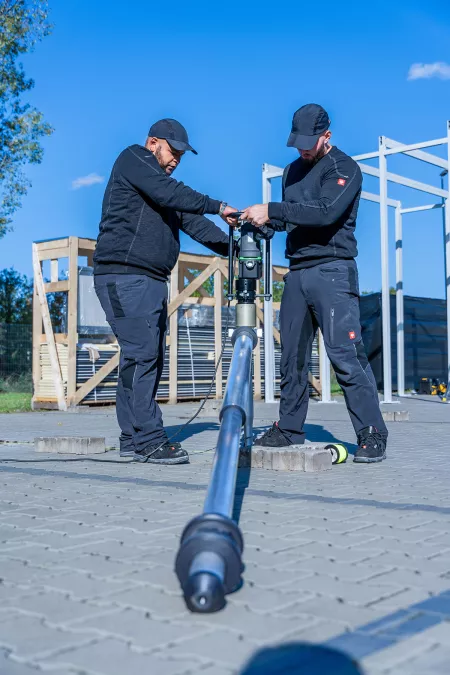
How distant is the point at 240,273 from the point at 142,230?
1203 millimetres

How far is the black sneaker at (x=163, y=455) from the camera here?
523 cm

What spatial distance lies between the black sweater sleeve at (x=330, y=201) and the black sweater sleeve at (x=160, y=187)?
20.0 inches

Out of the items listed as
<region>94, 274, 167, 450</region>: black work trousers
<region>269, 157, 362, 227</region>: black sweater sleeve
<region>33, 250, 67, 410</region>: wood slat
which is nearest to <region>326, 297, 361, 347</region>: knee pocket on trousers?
<region>269, 157, 362, 227</region>: black sweater sleeve

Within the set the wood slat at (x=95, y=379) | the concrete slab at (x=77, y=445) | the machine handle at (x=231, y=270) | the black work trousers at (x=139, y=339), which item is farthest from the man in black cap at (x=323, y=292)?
the wood slat at (x=95, y=379)

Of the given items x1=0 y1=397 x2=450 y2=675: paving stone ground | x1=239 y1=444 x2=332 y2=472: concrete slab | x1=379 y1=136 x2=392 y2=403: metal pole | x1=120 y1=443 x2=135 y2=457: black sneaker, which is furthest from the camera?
x1=379 y1=136 x2=392 y2=403: metal pole

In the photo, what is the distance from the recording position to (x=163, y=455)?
5.27 m

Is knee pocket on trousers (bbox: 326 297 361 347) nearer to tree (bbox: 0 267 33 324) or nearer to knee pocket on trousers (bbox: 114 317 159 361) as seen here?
knee pocket on trousers (bbox: 114 317 159 361)

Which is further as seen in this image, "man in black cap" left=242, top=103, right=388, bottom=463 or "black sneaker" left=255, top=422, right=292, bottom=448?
"black sneaker" left=255, top=422, right=292, bottom=448

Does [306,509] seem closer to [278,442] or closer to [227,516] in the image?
[227,516]

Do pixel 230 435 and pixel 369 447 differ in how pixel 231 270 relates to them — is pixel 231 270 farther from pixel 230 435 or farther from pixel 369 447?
A: pixel 230 435

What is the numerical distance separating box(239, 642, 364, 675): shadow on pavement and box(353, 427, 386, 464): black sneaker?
3.52 meters

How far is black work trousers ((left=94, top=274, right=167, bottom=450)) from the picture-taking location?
530 cm

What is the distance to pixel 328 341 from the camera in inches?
203

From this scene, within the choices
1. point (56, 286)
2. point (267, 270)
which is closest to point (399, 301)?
point (56, 286)
